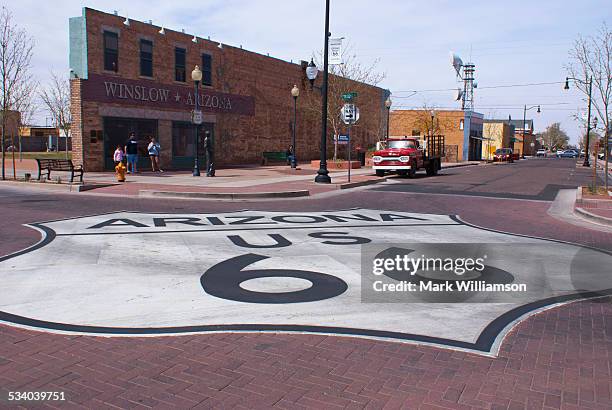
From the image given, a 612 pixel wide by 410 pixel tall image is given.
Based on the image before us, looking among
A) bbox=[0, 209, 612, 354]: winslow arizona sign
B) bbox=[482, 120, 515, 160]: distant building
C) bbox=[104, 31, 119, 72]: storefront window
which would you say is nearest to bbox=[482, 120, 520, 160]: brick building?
bbox=[482, 120, 515, 160]: distant building

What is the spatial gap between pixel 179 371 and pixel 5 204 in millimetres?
12489

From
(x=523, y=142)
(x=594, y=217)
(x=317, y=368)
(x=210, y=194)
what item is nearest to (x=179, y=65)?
(x=210, y=194)

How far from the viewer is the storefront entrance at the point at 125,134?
87.1 feet

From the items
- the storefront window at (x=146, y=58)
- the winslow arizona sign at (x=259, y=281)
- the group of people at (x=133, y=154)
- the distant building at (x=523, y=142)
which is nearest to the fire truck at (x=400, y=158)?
the group of people at (x=133, y=154)

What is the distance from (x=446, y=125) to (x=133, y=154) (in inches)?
1871

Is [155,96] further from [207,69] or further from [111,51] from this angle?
[207,69]

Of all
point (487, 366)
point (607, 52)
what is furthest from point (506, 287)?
point (607, 52)

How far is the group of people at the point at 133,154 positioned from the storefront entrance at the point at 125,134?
346 millimetres

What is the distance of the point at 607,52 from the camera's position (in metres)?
20.2

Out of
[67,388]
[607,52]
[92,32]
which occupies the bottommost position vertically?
[67,388]

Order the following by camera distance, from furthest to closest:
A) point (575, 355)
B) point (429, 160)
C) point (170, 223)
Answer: point (429, 160), point (170, 223), point (575, 355)

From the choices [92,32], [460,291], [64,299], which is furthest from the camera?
[92,32]

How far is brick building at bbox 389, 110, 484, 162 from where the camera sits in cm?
6318

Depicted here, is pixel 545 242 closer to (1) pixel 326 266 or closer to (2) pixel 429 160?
(1) pixel 326 266
